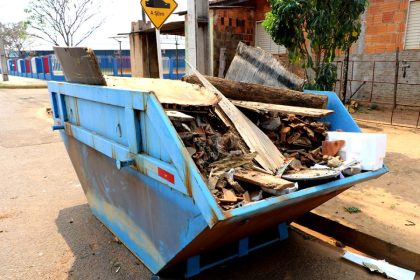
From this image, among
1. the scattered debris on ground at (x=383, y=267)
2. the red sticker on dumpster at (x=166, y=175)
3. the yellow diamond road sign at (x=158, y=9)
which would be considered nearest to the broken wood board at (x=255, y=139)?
the red sticker on dumpster at (x=166, y=175)

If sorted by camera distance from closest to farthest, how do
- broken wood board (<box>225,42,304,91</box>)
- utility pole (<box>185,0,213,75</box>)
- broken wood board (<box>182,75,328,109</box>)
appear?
broken wood board (<box>182,75,328,109</box>), broken wood board (<box>225,42,304,91</box>), utility pole (<box>185,0,213,75</box>)

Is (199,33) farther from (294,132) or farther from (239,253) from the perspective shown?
(239,253)

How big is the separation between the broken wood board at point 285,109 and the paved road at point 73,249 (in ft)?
4.20

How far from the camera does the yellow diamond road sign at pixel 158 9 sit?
5371 millimetres

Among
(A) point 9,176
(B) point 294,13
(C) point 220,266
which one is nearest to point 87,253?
(C) point 220,266

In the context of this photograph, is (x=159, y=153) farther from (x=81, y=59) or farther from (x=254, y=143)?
(x=81, y=59)

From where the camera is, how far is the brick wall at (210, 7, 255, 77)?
8.80m

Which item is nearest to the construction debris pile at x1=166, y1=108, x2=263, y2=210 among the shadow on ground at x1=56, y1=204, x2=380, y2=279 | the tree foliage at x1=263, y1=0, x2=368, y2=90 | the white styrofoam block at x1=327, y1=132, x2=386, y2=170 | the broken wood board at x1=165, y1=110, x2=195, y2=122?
the broken wood board at x1=165, y1=110, x2=195, y2=122

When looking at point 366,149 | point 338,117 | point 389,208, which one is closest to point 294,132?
point 338,117

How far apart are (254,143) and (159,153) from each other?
684 mm

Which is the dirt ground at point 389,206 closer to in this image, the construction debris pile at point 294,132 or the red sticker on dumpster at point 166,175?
the construction debris pile at point 294,132

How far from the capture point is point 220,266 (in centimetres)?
295

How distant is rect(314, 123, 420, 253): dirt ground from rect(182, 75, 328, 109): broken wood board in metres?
1.31

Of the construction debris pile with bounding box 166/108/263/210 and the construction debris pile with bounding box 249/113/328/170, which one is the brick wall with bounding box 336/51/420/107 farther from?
the construction debris pile with bounding box 166/108/263/210
